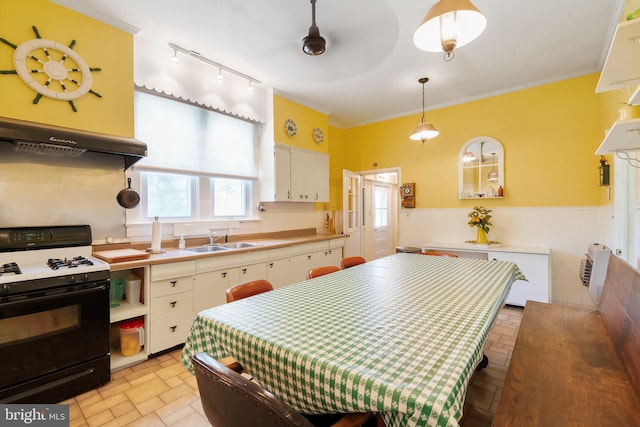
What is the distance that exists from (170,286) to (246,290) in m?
1.16

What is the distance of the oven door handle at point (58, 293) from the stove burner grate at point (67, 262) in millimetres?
158

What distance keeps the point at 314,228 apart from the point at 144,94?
303 centimetres

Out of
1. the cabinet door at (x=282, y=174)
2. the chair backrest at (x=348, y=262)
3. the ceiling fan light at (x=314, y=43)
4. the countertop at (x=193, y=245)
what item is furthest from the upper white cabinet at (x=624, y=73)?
the cabinet door at (x=282, y=174)

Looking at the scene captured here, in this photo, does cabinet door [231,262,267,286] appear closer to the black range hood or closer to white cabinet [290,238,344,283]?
white cabinet [290,238,344,283]

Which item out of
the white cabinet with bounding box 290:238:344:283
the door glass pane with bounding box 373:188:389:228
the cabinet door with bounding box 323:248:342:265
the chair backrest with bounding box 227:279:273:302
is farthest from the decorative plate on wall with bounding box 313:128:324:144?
the chair backrest with bounding box 227:279:273:302

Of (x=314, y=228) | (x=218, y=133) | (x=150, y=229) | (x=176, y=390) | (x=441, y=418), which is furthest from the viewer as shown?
(x=314, y=228)

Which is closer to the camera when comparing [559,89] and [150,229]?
[150,229]

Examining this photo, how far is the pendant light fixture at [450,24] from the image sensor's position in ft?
4.31

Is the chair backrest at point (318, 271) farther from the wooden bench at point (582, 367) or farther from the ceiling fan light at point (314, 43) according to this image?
the ceiling fan light at point (314, 43)

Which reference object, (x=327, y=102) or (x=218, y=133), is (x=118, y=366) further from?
(x=327, y=102)

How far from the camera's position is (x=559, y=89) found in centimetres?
358

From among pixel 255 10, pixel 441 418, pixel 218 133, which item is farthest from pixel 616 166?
pixel 218 133

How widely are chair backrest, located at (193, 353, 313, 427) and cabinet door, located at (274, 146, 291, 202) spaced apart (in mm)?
3059

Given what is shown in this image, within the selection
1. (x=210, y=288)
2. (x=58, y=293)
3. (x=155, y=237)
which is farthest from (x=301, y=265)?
(x=58, y=293)
